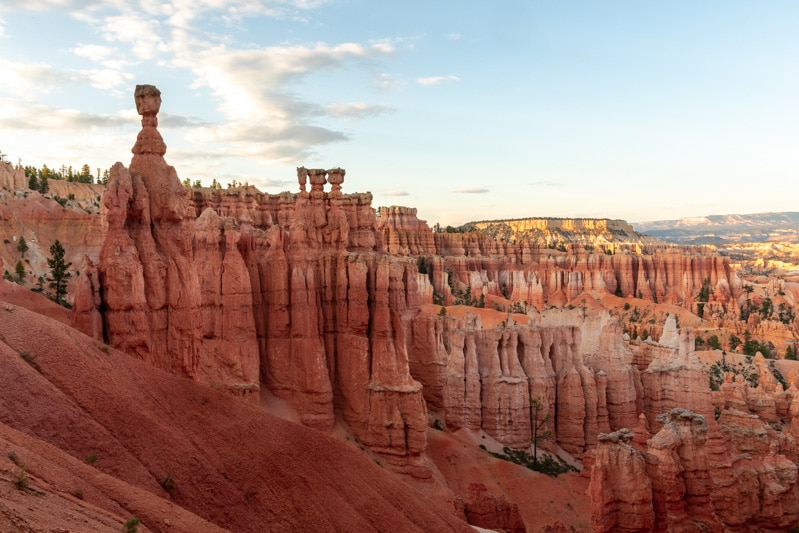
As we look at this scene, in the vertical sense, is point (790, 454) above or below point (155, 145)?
below

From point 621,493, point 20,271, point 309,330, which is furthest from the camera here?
point 20,271

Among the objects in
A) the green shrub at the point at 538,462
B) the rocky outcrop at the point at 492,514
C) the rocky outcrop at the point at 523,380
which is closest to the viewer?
the rocky outcrop at the point at 492,514

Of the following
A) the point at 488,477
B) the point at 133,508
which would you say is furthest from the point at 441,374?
the point at 133,508

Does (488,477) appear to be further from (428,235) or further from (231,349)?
(428,235)

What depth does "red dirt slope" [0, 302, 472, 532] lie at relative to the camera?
11633 millimetres

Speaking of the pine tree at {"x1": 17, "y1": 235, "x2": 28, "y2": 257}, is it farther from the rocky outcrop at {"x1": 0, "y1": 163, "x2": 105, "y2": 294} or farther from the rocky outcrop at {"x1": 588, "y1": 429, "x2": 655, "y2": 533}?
the rocky outcrop at {"x1": 588, "y1": 429, "x2": 655, "y2": 533}

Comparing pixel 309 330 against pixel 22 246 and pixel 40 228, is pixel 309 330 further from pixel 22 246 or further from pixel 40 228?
pixel 40 228

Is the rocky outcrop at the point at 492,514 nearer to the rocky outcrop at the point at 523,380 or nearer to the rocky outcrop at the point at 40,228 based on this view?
the rocky outcrop at the point at 523,380

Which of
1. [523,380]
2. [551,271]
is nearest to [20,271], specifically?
[523,380]

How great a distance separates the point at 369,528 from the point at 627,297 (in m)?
93.0

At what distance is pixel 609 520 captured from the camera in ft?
66.2

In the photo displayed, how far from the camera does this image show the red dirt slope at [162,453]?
38.2ft

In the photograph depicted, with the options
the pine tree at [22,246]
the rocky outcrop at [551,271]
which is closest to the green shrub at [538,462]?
the pine tree at [22,246]

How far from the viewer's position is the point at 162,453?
49.0 ft
